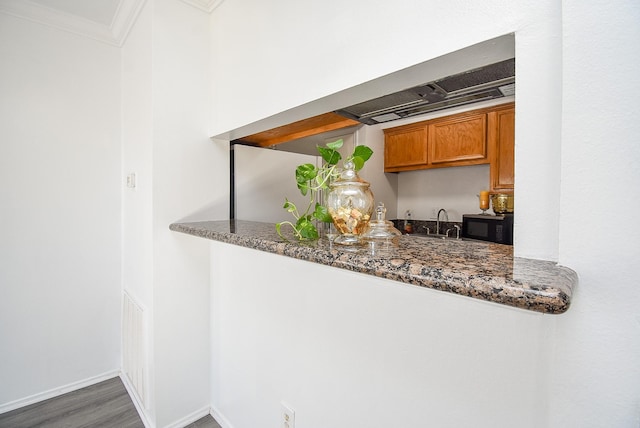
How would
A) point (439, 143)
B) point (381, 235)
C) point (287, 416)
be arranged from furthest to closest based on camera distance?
point (439, 143), point (287, 416), point (381, 235)

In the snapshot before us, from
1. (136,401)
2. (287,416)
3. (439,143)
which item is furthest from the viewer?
(439,143)

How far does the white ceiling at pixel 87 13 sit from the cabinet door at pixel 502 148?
110 inches

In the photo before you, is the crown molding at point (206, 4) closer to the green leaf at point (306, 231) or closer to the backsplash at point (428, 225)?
the green leaf at point (306, 231)

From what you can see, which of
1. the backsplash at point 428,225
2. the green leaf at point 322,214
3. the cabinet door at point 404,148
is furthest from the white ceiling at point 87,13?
the backsplash at point 428,225

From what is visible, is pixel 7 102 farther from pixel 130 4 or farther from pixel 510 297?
pixel 510 297

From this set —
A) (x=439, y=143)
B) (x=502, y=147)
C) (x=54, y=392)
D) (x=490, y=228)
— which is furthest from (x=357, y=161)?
(x=439, y=143)

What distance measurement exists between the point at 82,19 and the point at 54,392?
256 cm

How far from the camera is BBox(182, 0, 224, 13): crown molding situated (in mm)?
1630

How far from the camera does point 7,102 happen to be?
1.78 metres

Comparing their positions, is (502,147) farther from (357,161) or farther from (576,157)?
(576,157)

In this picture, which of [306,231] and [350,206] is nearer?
[350,206]

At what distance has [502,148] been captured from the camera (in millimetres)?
2936

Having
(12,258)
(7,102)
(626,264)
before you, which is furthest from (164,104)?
(626,264)

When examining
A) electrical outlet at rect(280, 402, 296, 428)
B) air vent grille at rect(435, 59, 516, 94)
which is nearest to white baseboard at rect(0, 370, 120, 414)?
electrical outlet at rect(280, 402, 296, 428)
